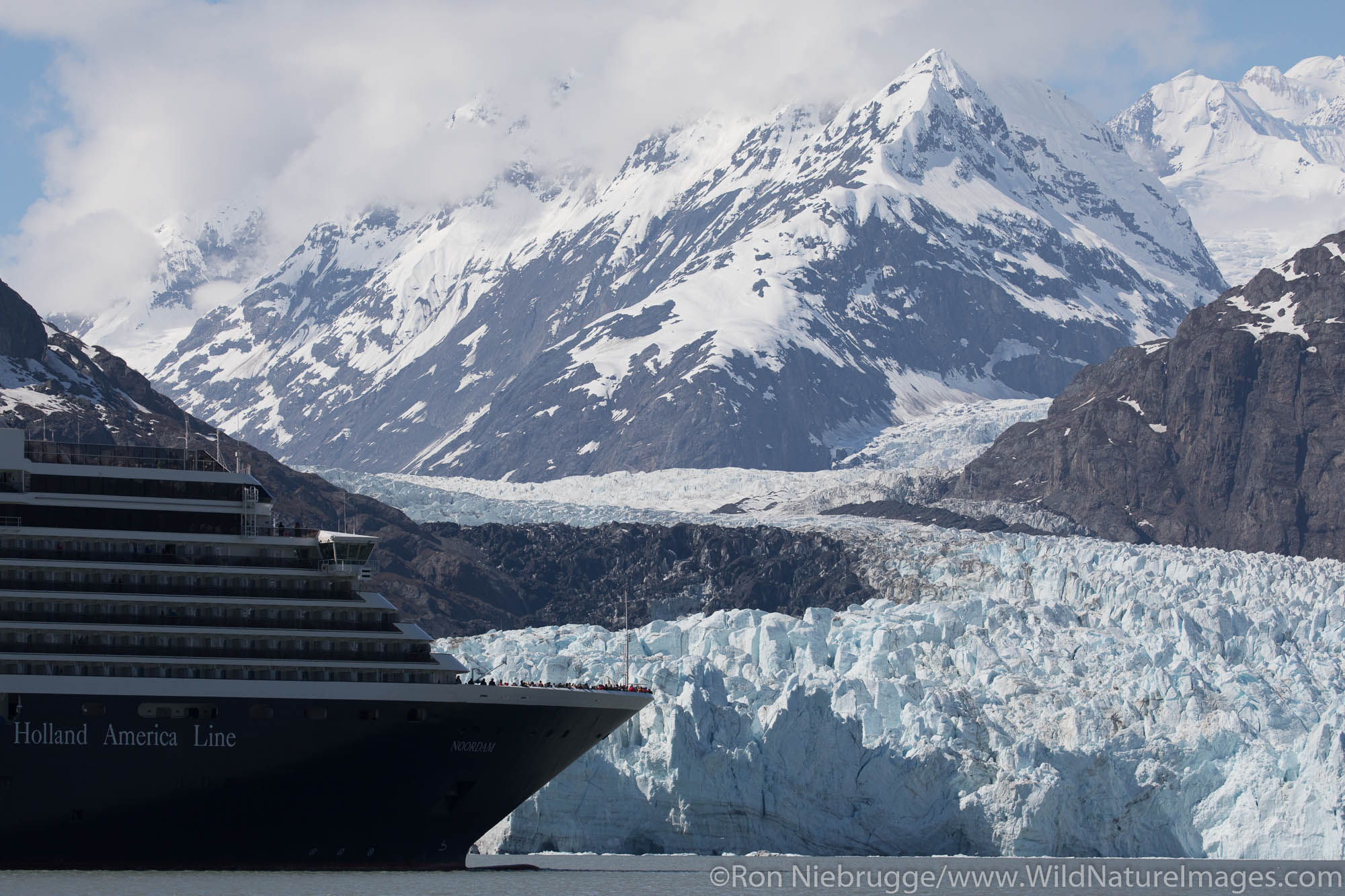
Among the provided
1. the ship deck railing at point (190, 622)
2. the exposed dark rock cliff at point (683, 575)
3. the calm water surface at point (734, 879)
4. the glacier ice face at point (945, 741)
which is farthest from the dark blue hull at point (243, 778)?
the exposed dark rock cliff at point (683, 575)

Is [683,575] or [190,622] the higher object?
[683,575]

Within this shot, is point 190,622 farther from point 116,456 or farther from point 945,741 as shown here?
point 945,741

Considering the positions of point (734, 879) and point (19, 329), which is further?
point (19, 329)

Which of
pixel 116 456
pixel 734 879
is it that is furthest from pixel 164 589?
pixel 734 879

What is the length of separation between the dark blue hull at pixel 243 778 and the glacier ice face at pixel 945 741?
18945 mm

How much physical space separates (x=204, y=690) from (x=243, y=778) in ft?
9.72

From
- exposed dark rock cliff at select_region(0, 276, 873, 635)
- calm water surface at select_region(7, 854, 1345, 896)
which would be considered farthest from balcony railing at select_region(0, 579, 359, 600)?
exposed dark rock cliff at select_region(0, 276, 873, 635)

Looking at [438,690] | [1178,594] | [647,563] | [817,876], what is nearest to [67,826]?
[438,690]

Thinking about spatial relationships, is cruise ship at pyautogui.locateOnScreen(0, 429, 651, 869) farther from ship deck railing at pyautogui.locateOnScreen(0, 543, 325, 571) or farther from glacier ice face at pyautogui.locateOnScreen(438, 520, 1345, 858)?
glacier ice face at pyautogui.locateOnScreen(438, 520, 1345, 858)

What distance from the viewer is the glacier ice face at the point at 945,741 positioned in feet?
Result: 299

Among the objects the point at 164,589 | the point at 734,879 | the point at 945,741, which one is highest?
the point at 164,589

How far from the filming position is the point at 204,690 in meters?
66.6

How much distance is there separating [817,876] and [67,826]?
1057 inches

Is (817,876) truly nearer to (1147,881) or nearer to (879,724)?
(1147,881)
